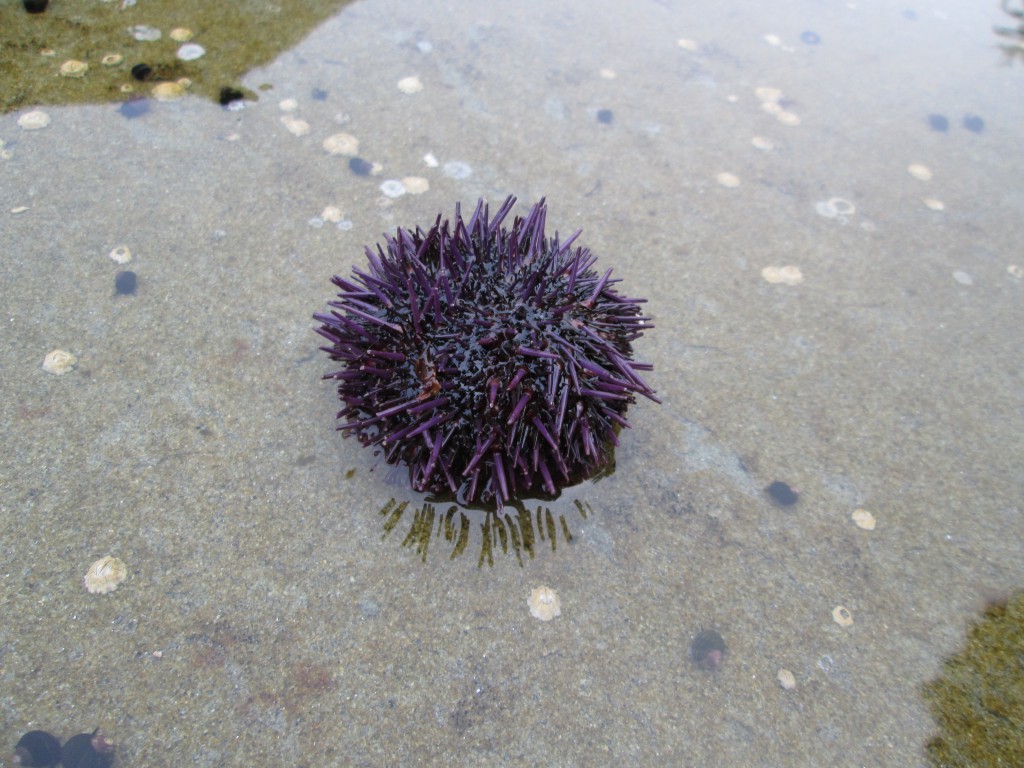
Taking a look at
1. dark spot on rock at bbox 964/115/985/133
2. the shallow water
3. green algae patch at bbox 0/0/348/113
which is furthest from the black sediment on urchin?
dark spot on rock at bbox 964/115/985/133

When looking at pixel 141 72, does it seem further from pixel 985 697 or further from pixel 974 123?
pixel 974 123

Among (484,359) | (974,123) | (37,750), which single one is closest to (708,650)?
(484,359)

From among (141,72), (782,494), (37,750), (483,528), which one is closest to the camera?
(37,750)

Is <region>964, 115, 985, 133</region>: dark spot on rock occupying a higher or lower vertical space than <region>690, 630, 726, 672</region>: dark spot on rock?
higher

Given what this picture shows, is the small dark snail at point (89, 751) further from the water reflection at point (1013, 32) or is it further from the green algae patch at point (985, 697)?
the water reflection at point (1013, 32)

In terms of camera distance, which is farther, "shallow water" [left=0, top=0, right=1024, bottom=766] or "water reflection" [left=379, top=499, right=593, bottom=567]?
"water reflection" [left=379, top=499, right=593, bottom=567]

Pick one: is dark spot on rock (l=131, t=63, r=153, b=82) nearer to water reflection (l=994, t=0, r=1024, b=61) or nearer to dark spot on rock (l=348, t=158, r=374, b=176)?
dark spot on rock (l=348, t=158, r=374, b=176)

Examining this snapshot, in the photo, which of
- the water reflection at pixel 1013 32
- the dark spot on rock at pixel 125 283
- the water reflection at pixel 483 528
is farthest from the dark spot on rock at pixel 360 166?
the water reflection at pixel 1013 32
